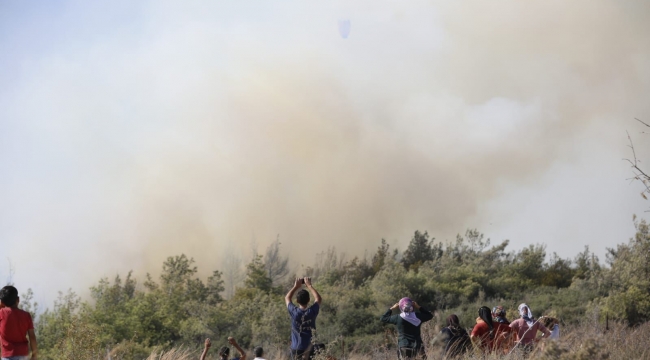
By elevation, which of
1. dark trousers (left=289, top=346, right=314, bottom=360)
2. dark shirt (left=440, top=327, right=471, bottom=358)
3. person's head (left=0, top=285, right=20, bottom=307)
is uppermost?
dark shirt (left=440, top=327, right=471, bottom=358)

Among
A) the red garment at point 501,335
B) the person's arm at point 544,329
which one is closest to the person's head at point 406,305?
the red garment at point 501,335

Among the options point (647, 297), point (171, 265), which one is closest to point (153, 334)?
point (171, 265)

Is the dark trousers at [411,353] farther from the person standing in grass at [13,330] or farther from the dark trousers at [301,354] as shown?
the person standing in grass at [13,330]

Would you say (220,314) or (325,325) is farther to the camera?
(220,314)

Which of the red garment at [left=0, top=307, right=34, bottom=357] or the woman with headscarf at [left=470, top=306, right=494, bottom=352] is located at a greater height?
the woman with headscarf at [left=470, top=306, right=494, bottom=352]

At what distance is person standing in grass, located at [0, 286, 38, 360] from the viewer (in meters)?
8.16

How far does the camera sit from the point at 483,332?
10.2 meters

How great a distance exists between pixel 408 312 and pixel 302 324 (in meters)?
1.67

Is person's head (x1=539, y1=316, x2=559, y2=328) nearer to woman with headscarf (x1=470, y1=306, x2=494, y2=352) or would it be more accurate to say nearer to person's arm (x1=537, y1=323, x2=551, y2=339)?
person's arm (x1=537, y1=323, x2=551, y2=339)

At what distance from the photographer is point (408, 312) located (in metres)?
10.1

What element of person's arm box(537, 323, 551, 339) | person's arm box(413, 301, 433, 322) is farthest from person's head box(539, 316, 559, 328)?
person's arm box(413, 301, 433, 322)

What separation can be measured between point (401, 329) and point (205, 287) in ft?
141

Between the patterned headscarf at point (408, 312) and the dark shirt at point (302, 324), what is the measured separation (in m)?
1.33

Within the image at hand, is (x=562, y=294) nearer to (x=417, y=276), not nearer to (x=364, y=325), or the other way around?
(x=417, y=276)
